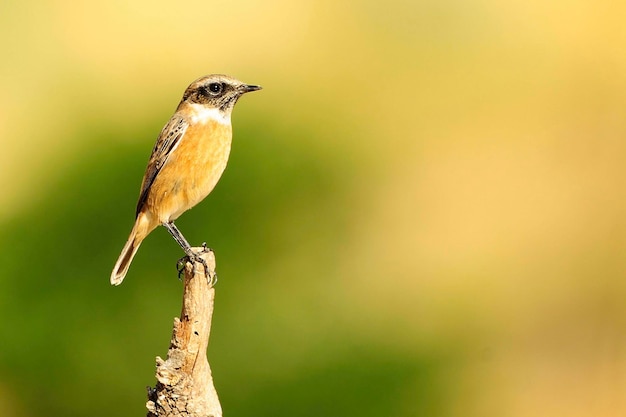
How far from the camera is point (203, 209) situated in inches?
257

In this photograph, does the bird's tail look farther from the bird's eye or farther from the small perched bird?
the bird's eye

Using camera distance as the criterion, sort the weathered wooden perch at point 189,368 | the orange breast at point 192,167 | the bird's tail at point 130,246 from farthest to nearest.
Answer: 1. the bird's tail at point 130,246
2. the orange breast at point 192,167
3. the weathered wooden perch at point 189,368

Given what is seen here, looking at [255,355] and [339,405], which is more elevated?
[255,355]

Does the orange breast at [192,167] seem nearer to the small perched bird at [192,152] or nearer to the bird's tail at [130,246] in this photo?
the small perched bird at [192,152]

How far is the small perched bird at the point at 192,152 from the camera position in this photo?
353cm

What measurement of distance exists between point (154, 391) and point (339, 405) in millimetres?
3381

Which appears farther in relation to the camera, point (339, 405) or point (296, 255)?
point (296, 255)

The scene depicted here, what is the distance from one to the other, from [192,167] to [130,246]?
0.50m

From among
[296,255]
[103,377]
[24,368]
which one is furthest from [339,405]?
[24,368]

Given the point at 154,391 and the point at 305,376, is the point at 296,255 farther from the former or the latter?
the point at 154,391

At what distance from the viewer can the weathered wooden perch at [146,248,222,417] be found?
3.04 meters

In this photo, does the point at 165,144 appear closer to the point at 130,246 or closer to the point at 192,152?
the point at 192,152

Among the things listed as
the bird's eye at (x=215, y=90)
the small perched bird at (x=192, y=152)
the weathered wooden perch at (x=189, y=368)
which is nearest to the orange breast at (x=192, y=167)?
the small perched bird at (x=192, y=152)

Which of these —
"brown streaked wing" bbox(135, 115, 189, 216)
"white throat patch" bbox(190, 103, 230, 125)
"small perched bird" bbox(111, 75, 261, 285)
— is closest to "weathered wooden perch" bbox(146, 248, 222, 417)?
"small perched bird" bbox(111, 75, 261, 285)
